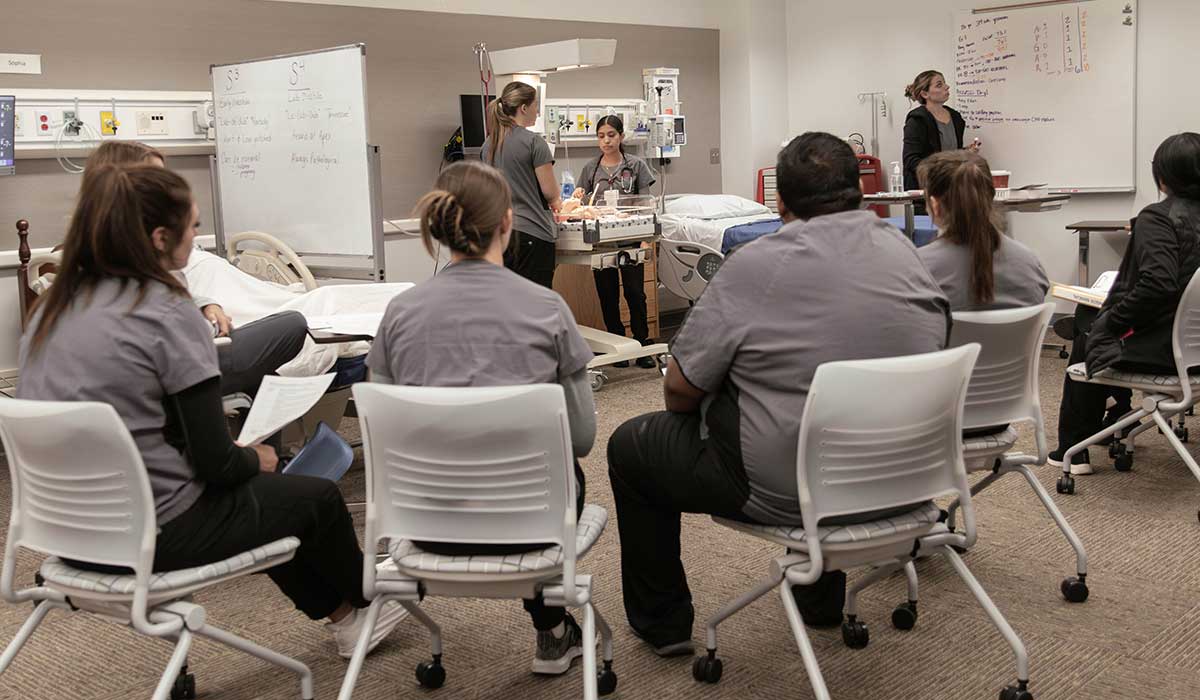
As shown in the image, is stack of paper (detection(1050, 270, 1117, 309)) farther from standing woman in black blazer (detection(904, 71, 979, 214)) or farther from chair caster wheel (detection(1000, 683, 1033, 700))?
standing woman in black blazer (detection(904, 71, 979, 214))

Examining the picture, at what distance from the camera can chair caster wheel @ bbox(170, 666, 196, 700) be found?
2.50 meters

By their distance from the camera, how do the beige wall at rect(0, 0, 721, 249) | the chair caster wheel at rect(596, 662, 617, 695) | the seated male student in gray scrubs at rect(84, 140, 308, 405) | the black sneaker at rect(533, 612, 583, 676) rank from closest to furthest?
the chair caster wheel at rect(596, 662, 617, 695) < the black sneaker at rect(533, 612, 583, 676) < the seated male student in gray scrubs at rect(84, 140, 308, 405) < the beige wall at rect(0, 0, 721, 249)

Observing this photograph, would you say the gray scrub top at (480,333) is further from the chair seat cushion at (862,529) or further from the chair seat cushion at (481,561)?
the chair seat cushion at (862,529)

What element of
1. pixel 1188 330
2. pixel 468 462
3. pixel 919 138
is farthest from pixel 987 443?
pixel 919 138

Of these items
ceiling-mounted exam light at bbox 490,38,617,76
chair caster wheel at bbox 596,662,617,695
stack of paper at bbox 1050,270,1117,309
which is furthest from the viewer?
ceiling-mounted exam light at bbox 490,38,617,76

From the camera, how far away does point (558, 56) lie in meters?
5.64

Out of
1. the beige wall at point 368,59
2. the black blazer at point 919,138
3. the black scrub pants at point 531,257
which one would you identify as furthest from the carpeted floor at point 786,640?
the black blazer at point 919,138

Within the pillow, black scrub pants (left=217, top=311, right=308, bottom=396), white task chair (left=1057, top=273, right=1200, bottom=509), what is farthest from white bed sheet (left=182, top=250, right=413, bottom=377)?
the pillow

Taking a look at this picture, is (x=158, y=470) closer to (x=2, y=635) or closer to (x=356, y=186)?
(x=2, y=635)

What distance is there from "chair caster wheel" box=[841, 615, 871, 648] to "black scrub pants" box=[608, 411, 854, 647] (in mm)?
97

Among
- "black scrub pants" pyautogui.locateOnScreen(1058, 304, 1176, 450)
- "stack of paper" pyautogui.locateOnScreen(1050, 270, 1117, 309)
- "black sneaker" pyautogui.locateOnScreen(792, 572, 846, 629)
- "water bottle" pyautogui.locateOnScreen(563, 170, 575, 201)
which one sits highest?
"water bottle" pyautogui.locateOnScreen(563, 170, 575, 201)

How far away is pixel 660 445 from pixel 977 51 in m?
5.54

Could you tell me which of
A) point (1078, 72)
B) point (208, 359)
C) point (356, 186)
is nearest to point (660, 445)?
point (208, 359)

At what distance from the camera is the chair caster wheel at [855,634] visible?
2.61 m
